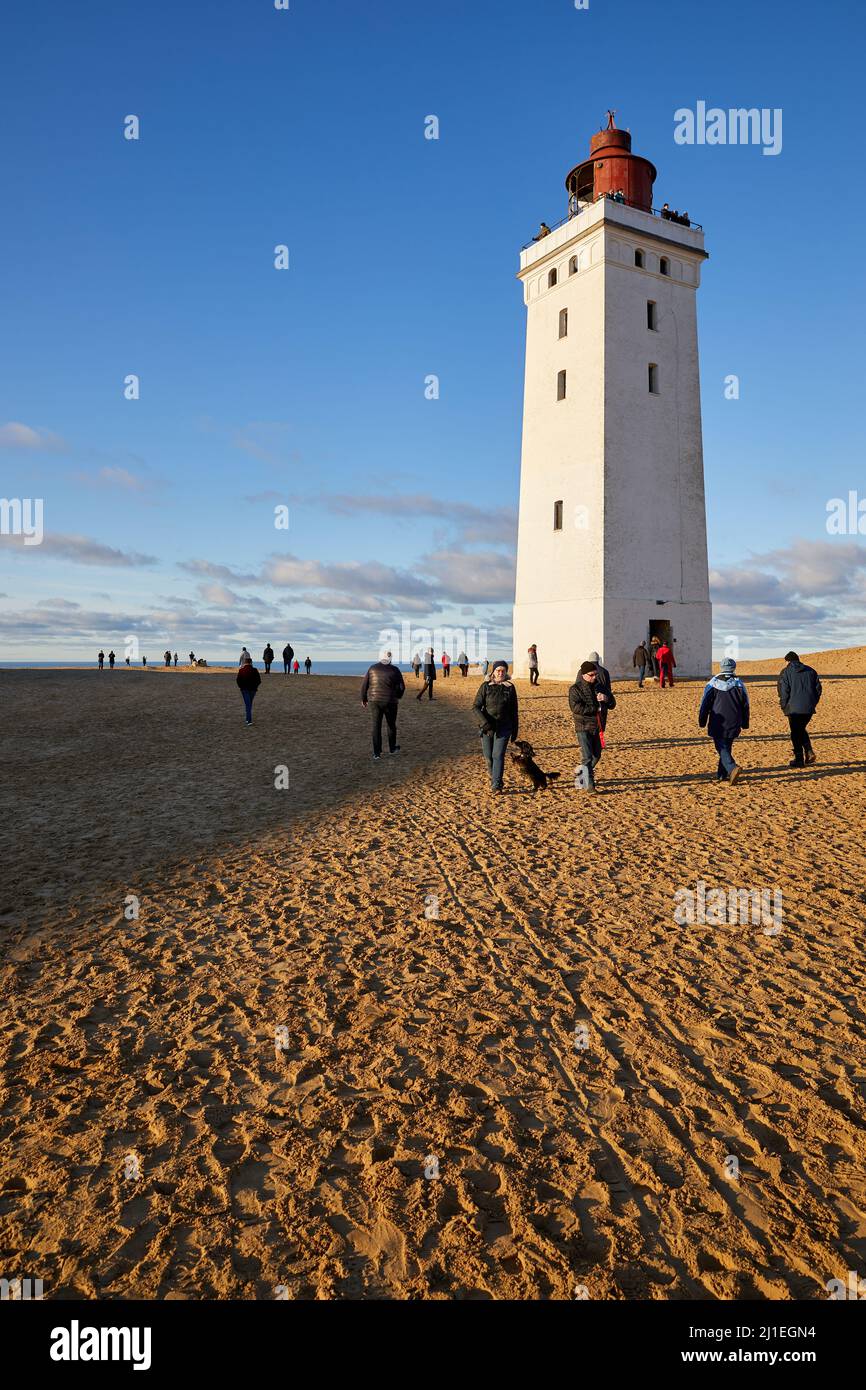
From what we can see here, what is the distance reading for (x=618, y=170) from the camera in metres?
35.7

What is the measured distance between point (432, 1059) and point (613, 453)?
32.9 meters

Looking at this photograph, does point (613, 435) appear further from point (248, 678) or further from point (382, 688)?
point (382, 688)

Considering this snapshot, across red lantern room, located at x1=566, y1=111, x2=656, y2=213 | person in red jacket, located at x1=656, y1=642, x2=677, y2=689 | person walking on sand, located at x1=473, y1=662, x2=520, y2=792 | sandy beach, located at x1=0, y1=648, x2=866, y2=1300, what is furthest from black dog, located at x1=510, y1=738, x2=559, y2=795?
red lantern room, located at x1=566, y1=111, x2=656, y2=213

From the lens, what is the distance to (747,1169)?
343 centimetres

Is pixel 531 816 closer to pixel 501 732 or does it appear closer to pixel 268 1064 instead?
pixel 501 732

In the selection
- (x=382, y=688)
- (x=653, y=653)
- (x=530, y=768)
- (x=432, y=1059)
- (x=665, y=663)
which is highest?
(x=653, y=653)

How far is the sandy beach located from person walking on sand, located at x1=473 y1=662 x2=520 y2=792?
2049 millimetres

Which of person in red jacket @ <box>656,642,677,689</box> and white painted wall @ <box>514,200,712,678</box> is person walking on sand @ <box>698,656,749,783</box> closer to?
person in red jacket @ <box>656,642,677,689</box>

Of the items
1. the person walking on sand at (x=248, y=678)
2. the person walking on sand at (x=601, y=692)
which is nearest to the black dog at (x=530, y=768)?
the person walking on sand at (x=601, y=692)

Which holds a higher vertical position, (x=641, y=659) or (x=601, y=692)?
(x=641, y=659)

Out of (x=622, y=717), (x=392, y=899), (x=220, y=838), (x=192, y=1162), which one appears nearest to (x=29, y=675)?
(x=622, y=717)

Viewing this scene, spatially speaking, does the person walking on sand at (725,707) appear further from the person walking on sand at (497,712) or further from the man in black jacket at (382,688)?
the man in black jacket at (382,688)

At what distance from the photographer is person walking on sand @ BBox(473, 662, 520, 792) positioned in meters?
12.0

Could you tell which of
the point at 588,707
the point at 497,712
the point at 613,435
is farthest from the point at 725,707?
the point at 613,435
